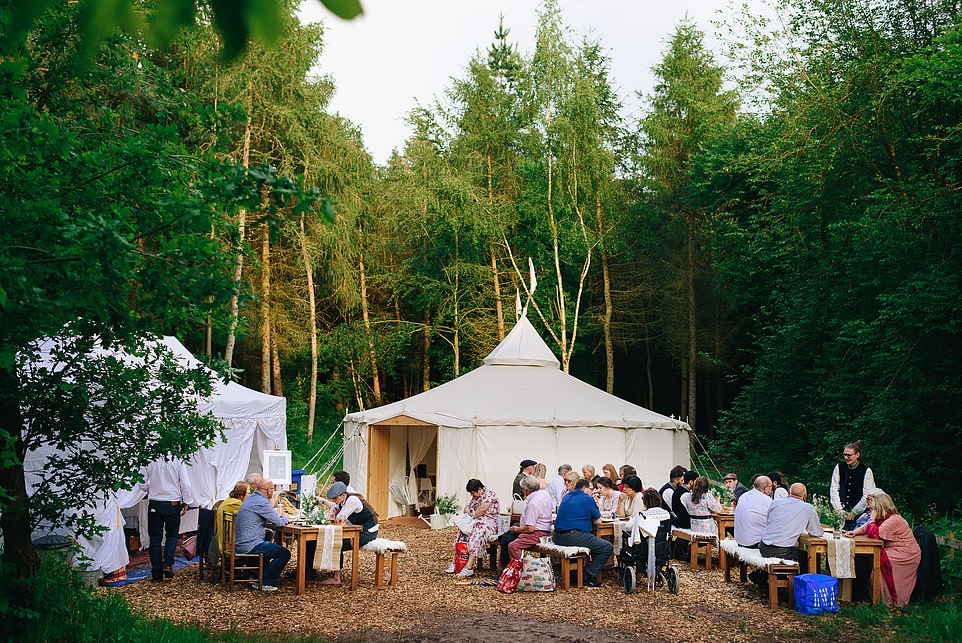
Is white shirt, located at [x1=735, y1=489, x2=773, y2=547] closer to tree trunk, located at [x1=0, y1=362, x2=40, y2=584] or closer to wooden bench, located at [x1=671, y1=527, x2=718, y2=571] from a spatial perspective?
wooden bench, located at [x1=671, y1=527, x2=718, y2=571]

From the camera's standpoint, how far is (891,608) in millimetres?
7469

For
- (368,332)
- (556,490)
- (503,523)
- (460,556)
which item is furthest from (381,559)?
(368,332)

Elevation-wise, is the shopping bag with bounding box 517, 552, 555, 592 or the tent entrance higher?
the tent entrance

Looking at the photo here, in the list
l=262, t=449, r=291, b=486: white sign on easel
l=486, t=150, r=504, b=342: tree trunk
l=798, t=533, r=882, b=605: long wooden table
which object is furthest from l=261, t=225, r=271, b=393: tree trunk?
l=798, t=533, r=882, b=605: long wooden table

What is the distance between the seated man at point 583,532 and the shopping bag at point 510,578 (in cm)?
52

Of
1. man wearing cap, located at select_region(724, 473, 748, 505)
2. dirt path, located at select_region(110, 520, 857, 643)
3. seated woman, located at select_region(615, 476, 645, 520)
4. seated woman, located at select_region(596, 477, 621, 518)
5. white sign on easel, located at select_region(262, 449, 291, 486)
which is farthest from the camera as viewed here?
white sign on easel, located at select_region(262, 449, 291, 486)

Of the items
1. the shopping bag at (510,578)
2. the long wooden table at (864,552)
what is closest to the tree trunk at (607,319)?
the shopping bag at (510,578)

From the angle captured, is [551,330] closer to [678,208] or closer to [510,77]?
[678,208]

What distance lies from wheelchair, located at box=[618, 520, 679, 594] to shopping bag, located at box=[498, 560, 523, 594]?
42.1 inches

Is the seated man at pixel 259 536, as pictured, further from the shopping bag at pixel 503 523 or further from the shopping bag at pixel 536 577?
the shopping bag at pixel 503 523

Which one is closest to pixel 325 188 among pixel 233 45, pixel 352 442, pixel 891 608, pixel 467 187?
pixel 467 187

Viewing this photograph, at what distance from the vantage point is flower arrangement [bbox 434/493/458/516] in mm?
13500

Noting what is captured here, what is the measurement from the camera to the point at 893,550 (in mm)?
7629

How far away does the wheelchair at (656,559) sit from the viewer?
8.38 meters
